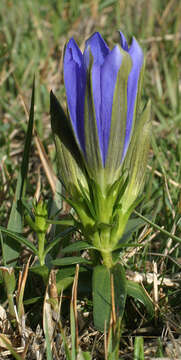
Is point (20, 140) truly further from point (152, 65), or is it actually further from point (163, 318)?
point (163, 318)

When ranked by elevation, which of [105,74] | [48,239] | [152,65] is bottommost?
[48,239]

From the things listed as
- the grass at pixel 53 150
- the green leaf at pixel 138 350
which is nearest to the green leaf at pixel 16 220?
the grass at pixel 53 150

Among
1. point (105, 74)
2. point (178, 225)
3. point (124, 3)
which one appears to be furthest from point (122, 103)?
point (124, 3)

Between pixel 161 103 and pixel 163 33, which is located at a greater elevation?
pixel 163 33

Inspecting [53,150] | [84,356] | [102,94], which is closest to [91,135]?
[102,94]

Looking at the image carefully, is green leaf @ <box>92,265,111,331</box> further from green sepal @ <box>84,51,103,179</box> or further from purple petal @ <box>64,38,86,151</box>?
purple petal @ <box>64,38,86,151</box>

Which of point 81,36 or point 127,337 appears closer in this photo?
point 127,337
